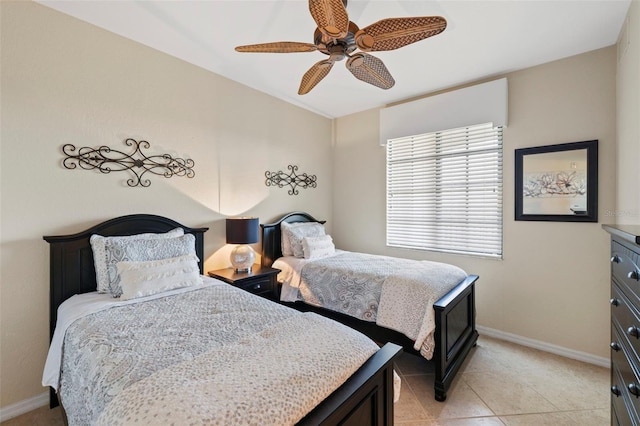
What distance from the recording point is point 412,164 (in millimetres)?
3746

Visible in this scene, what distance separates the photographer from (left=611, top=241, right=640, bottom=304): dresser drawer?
986mm

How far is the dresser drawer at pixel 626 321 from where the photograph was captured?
3.26 feet

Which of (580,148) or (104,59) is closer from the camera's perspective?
(104,59)

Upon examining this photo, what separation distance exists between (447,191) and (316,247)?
174cm

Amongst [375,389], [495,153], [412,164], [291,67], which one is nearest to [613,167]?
[495,153]

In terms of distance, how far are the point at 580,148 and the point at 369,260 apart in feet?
7.27

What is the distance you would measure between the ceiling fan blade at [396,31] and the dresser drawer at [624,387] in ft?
5.54

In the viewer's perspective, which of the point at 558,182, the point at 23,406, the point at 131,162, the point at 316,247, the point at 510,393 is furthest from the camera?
the point at 316,247

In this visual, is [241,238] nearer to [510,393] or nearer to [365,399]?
[365,399]

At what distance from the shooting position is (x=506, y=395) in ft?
6.93

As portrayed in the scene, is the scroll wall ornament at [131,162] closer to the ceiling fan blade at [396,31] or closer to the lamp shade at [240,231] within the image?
the lamp shade at [240,231]

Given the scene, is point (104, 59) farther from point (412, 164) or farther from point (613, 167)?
point (613, 167)

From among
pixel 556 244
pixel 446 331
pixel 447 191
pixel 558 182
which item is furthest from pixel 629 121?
pixel 446 331

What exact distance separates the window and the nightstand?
181cm
